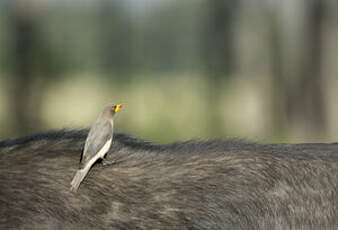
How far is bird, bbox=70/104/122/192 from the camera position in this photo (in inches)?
134

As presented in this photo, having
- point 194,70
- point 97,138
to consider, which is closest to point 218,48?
point 194,70

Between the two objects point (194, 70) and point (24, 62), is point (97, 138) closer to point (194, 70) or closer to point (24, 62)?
point (24, 62)

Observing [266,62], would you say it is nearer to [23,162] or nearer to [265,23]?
[265,23]

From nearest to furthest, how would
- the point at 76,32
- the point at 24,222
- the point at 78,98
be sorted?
the point at 24,222
the point at 78,98
the point at 76,32

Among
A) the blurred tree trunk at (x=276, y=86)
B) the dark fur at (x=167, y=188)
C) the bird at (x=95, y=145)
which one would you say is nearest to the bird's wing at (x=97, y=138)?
the bird at (x=95, y=145)

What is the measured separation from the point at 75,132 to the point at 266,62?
619 inches

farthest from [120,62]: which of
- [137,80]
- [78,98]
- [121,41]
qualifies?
[78,98]

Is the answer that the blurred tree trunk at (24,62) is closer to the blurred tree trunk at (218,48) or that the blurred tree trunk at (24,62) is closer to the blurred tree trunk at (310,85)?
the blurred tree trunk at (218,48)

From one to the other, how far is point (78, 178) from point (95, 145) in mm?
193

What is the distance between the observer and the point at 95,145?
344cm

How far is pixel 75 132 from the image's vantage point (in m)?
3.88

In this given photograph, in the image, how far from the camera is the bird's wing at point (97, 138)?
3412 mm

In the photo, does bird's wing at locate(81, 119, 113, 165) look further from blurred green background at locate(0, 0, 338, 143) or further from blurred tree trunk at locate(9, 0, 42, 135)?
blurred tree trunk at locate(9, 0, 42, 135)

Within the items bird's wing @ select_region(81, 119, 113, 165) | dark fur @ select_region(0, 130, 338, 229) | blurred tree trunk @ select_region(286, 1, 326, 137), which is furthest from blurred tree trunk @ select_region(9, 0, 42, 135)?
bird's wing @ select_region(81, 119, 113, 165)
